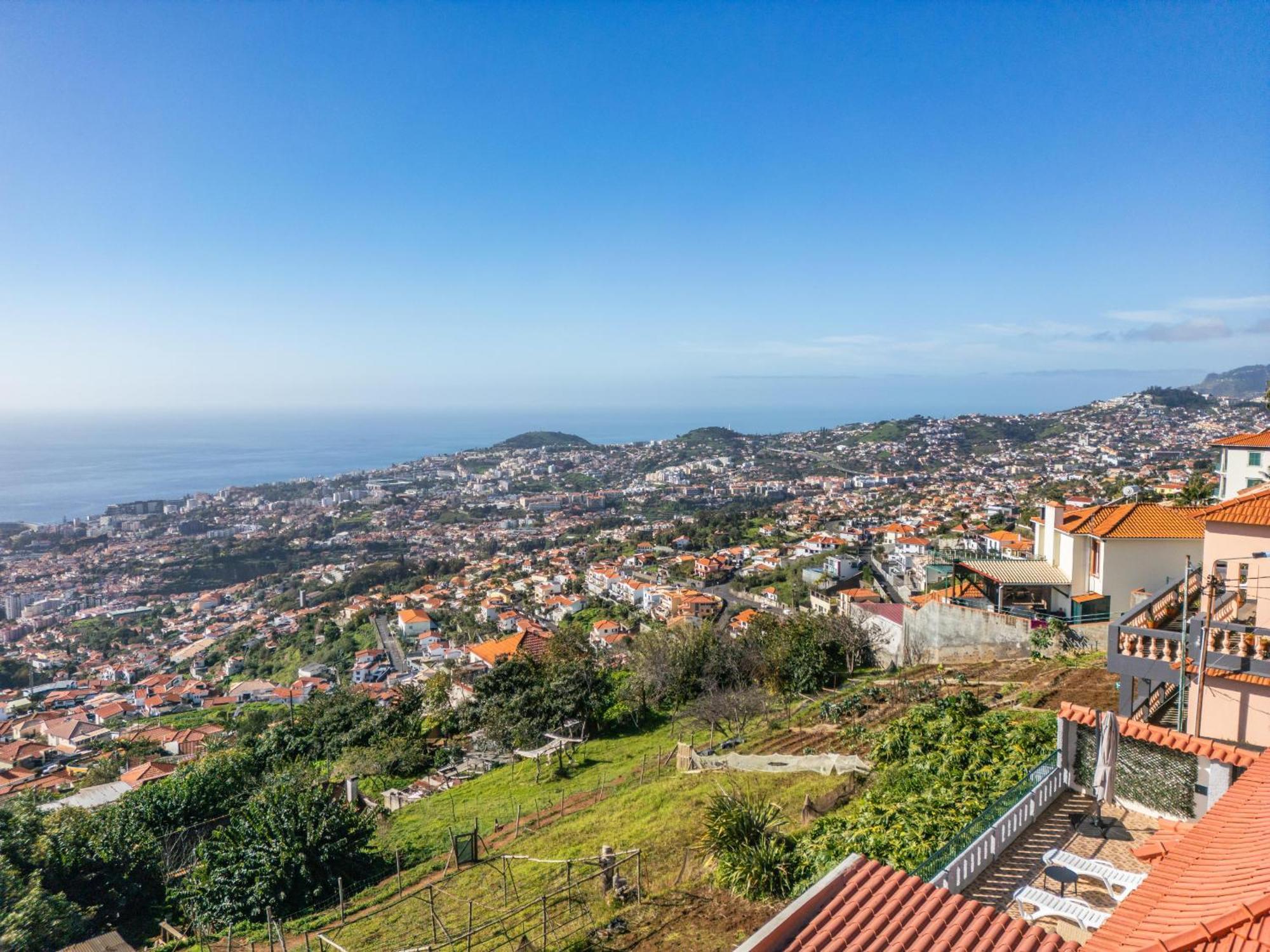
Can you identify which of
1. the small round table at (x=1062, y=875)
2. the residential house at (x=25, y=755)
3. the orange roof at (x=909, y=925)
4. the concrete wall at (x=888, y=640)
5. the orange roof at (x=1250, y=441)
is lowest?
the residential house at (x=25, y=755)

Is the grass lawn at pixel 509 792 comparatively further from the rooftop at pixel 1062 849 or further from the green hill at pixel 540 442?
the green hill at pixel 540 442

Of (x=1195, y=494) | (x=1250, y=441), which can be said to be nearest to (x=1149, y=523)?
(x=1250, y=441)

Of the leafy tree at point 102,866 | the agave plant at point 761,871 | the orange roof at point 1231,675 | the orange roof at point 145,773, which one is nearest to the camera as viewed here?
the orange roof at point 1231,675

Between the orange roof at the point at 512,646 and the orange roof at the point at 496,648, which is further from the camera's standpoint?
the orange roof at the point at 496,648

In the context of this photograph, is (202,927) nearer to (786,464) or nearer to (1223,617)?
(1223,617)

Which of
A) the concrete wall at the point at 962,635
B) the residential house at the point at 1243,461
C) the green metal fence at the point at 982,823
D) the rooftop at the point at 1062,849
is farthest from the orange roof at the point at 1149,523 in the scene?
the rooftop at the point at 1062,849

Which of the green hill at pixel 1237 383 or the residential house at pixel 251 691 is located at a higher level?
the green hill at pixel 1237 383

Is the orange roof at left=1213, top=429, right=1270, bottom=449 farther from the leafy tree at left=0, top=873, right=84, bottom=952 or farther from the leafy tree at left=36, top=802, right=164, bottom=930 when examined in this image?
the leafy tree at left=0, top=873, right=84, bottom=952
